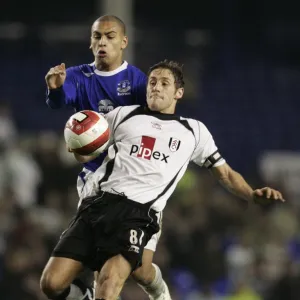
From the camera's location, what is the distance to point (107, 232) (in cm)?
669

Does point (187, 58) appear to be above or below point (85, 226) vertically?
below

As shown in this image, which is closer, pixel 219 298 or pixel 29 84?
pixel 219 298

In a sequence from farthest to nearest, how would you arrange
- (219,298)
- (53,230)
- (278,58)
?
(278,58) < (53,230) < (219,298)

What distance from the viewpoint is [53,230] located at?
1182 centimetres

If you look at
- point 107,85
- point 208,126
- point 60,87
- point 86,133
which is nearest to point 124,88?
point 107,85

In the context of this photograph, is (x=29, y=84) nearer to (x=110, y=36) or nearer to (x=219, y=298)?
(x=219, y=298)

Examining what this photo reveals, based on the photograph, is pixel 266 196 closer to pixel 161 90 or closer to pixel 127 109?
pixel 161 90

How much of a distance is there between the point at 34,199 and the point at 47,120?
342 cm

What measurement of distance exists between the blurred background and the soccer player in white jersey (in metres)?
3.18

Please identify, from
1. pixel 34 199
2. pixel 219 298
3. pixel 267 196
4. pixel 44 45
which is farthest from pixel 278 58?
pixel 267 196

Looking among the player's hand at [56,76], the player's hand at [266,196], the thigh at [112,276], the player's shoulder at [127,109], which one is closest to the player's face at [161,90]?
the player's shoulder at [127,109]

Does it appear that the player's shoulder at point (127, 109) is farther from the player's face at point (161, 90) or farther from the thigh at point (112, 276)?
the thigh at point (112, 276)

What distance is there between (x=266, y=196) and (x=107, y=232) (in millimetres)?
1124

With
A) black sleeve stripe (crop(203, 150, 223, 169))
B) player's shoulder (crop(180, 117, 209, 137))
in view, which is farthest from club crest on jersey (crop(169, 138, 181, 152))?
black sleeve stripe (crop(203, 150, 223, 169))
